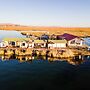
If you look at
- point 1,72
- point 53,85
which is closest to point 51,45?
point 1,72

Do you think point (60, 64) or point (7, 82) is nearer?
point (7, 82)

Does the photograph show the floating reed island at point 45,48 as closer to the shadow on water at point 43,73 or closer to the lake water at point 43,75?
the shadow on water at point 43,73

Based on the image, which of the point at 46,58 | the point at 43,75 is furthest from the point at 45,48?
the point at 43,75

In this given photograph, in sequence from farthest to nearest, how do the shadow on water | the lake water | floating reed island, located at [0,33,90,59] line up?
floating reed island, located at [0,33,90,59], the shadow on water, the lake water

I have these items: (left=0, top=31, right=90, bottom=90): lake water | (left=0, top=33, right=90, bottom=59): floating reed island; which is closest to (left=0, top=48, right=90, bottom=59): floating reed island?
(left=0, top=33, right=90, bottom=59): floating reed island

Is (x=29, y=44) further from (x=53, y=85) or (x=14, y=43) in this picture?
(x=53, y=85)

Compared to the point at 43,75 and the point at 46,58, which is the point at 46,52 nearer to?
the point at 46,58

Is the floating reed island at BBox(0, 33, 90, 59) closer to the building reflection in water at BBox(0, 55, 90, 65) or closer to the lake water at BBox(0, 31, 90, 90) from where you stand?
the building reflection in water at BBox(0, 55, 90, 65)

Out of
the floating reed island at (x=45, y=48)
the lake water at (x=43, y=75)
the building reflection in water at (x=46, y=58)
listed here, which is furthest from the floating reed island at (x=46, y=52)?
the lake water at (x=43, y=75)
